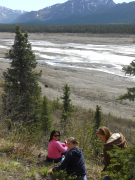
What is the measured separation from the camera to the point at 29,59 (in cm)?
1253

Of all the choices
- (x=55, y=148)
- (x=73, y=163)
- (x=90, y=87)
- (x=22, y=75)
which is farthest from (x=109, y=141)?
(x=90, y=87)

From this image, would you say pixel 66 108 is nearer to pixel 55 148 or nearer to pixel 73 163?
pixel 55 148

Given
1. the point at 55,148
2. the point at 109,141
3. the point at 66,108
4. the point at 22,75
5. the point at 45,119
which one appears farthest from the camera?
the point at 66,108

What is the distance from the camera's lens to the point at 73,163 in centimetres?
415

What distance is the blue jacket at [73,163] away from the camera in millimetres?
4094

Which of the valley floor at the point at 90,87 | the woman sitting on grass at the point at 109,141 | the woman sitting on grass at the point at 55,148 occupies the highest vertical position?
the woman sitting on grass at the point at 109,141

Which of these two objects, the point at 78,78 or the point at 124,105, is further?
the point at 78,78

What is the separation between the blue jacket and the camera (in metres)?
4.09

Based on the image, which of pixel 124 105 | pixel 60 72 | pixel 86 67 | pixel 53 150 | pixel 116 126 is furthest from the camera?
pixel 86 67

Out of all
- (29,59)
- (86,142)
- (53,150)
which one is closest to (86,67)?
(29,59)

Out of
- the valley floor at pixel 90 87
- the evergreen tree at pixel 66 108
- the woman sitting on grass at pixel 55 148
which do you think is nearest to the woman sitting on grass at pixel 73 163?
the woman sitting on grass at pixel 55 148

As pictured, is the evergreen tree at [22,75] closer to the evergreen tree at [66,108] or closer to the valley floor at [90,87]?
the evergreen tree at [66,108]

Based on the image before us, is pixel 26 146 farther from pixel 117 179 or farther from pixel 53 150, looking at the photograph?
pixel 117 179

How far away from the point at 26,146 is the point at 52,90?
22625 mm
